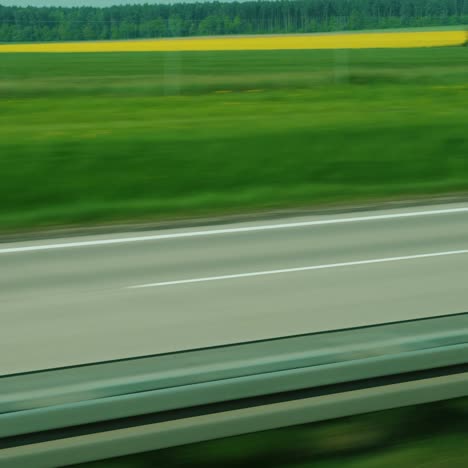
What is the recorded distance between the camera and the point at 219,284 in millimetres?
7988

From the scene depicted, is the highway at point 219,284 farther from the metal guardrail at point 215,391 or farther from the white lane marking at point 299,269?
the metal guardrail at point 215,391

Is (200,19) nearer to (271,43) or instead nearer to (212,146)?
(212,146)

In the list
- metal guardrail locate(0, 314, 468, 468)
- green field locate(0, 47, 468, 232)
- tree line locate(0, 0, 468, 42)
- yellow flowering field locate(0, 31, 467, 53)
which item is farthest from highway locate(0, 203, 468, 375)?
yellow flowering field locate(0, 31, 467, 53)

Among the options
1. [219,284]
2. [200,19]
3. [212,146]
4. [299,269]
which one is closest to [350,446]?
[219,284]


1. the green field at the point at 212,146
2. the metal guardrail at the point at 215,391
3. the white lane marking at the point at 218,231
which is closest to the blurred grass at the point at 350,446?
the metal guardrail at the point at 215,391

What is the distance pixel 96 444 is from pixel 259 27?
27.5 m

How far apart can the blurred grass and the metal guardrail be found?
2.6 inches

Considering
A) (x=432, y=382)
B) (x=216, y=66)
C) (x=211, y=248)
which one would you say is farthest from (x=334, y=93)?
(x=432, y=382)

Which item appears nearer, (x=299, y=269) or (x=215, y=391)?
(x=215, y=391)

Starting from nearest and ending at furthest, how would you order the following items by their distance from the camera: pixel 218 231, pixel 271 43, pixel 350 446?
pixel 350 446, pixel 218 231, pixel 271 43

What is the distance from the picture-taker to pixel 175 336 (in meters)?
6.39

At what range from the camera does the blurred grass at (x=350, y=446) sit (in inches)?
88.5

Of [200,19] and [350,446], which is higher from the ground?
[200,19]

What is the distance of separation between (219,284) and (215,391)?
5766 millimetres
